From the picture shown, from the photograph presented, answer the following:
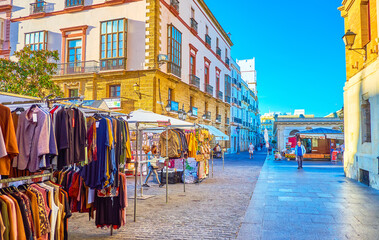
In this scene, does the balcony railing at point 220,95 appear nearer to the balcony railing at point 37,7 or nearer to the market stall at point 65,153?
the balcony railing at point 37,7

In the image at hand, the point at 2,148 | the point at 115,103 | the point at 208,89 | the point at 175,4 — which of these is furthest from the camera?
the point at 208,89

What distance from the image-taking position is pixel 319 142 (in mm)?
26781

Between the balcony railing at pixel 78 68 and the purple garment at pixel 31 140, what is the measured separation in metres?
17.0

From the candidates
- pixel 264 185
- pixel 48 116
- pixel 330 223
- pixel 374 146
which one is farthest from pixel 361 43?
pixel 48 116

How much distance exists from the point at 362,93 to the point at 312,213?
6430mm

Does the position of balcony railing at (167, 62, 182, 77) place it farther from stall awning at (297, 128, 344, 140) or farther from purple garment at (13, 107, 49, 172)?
purple garment at (13, 107, 49, 172)

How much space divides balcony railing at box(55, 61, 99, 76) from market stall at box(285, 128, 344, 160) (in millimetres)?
16116

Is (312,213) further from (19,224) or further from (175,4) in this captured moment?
(175,4)

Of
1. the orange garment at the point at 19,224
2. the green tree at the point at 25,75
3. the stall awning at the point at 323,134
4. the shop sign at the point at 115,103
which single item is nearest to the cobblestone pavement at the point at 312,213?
the orange garment at the point at 19,224

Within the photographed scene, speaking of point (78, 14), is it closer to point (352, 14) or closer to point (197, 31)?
point (197, 31)

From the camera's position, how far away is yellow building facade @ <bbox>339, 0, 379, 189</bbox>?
9.77 meters

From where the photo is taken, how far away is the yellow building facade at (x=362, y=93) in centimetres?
977

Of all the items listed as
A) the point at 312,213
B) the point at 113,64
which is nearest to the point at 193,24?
the point at 113,64

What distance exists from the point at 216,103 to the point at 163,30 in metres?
14.6
